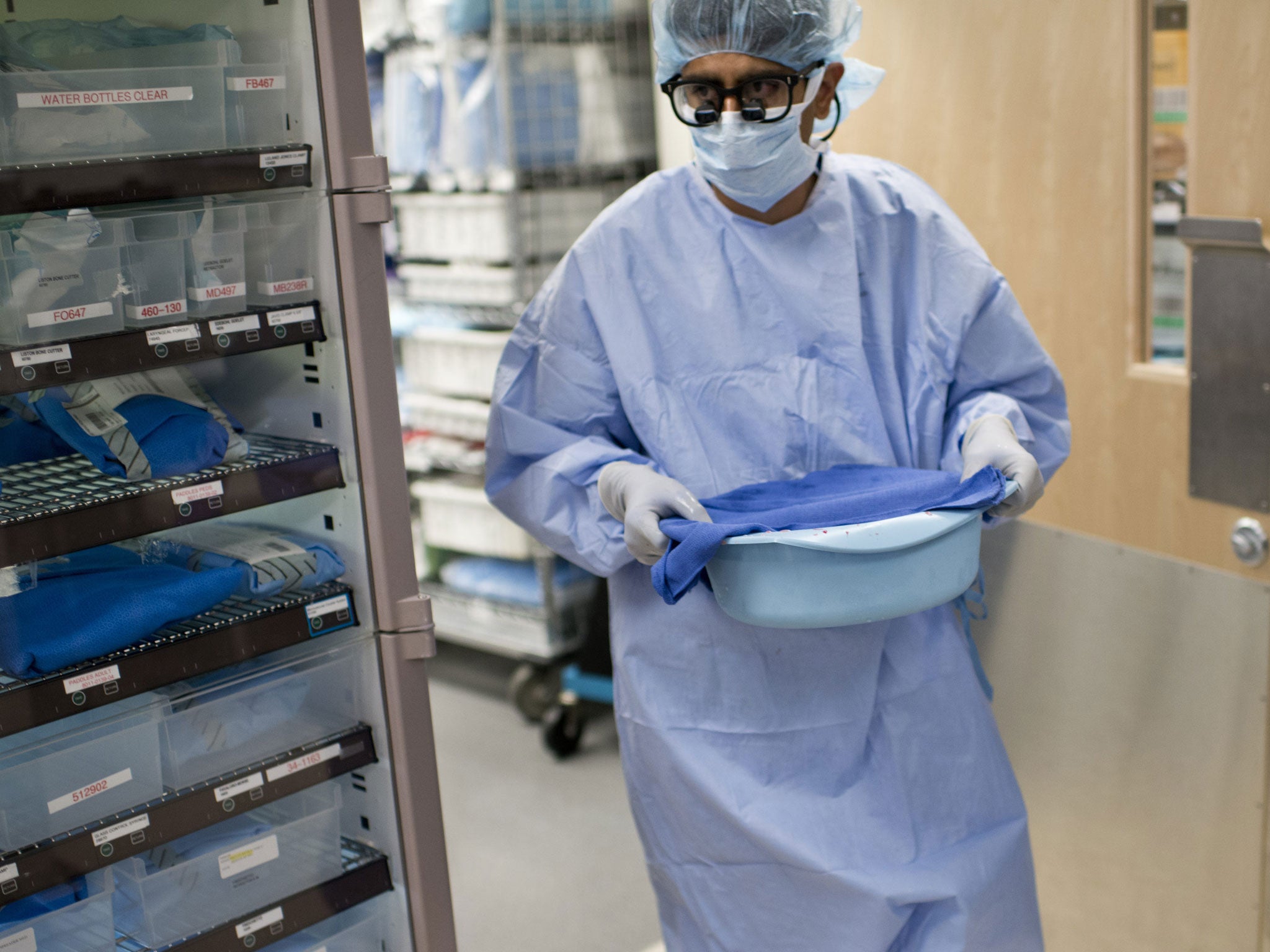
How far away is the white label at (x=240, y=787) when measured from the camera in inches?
68.3

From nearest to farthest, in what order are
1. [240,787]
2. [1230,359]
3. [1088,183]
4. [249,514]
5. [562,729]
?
[240,787]
[249,514]
[1230,359]
[1088,183]
[562,729]

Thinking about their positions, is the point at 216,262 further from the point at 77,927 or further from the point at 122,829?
the point at 77,927

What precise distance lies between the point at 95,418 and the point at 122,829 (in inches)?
21.2

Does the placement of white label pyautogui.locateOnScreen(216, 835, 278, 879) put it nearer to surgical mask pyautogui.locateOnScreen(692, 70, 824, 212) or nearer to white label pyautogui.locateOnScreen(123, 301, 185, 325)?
white label pyautogui.locateOnScreen(123, 301, 185, 325)

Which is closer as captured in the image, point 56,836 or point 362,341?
point 56,836

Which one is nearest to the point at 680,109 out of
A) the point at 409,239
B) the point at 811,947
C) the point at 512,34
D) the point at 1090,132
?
the point at 1090,132

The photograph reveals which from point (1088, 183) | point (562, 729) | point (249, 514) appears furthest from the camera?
point (562, 729)

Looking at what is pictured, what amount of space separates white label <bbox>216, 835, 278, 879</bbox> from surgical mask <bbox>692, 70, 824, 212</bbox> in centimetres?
113

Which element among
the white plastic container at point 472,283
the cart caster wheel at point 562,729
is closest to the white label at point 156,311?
the white plastic container at point 472,283

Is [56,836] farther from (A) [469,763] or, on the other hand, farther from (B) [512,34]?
(B) [512,34]

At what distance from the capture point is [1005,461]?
67.2 inches

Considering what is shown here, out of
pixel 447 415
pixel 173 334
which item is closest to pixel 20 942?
pixel 173 334

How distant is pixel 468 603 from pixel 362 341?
2.62 m

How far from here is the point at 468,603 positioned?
4293mm
